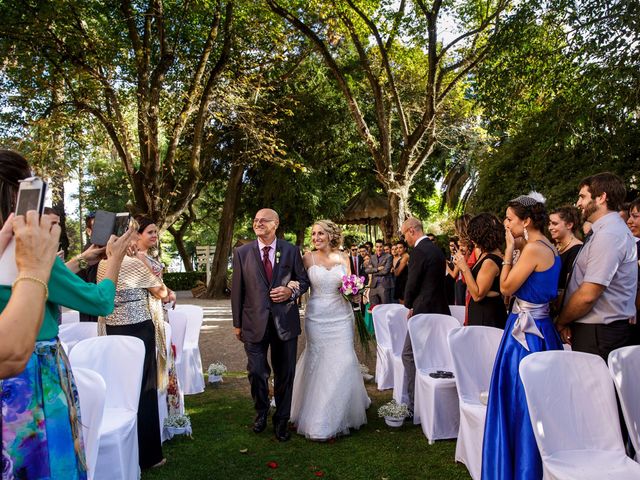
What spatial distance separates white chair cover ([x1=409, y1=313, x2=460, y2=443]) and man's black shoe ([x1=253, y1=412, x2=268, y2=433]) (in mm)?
1524

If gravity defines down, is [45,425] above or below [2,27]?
below

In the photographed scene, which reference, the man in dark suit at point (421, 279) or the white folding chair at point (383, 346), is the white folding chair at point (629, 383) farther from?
the white folding chair at point (383, 346)

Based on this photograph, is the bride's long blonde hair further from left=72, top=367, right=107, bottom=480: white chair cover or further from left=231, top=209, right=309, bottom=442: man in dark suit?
left=72, top=367, right=107, bottom=480: white chair cover

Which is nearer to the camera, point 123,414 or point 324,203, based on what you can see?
point 123,414

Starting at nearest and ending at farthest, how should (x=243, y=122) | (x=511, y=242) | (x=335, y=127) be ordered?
(x=511, y=242), (x=243, y=122), (x=335, y=127)

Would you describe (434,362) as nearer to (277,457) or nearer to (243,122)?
(277,457)

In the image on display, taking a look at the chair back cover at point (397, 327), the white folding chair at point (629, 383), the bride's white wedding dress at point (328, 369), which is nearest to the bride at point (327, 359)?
the bride's white wedding dress at point (328, 369)

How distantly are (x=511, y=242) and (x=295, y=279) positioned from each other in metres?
2.23

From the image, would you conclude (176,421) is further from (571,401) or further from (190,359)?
(571,401)

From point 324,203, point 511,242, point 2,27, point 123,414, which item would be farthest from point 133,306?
point 324,203

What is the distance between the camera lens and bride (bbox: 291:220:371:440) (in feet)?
17.1

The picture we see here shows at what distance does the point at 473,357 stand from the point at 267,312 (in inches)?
77.0

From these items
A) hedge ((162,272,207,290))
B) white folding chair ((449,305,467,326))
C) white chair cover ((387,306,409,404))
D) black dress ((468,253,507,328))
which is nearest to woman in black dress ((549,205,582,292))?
black dress ((468,253,507,328))

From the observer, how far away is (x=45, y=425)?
6.26ft
